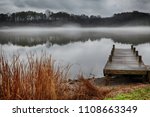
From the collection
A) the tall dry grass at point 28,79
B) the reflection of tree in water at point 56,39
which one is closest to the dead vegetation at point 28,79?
the tall dry grass at point 28,79

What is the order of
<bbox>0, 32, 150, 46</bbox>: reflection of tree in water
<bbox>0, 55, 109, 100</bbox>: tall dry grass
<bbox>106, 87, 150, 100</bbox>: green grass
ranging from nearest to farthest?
1. <bbox>0, 55, 109, 100</bbox>: tall dry grass
2. <bbox>106, 87, 150, 100</bbox>: green grass
3. <bbox>0, 32, 150, 46</bbox>: reflection of tree in water

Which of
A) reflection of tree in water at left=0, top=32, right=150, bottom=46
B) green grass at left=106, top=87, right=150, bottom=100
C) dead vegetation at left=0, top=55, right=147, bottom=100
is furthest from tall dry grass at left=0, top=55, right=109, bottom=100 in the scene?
reflection of tree in water at left=0, top=32, right=150, bottom=46

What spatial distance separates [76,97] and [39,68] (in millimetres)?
1083

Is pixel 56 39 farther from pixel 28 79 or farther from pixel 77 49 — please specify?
pixel 28 79

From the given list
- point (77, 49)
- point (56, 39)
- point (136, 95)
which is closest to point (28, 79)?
point (136, 95)

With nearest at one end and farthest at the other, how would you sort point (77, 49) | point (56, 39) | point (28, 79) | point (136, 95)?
point (28, 79)
point (136, 95)
point (77, 49)
point (56, 39)

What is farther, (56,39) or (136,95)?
(56,39)

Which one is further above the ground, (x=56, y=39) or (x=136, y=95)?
(x=136, y=95)

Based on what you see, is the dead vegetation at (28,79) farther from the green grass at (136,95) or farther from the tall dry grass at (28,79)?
the green grass at (136,95)

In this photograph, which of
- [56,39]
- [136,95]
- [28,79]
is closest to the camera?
[28,79]

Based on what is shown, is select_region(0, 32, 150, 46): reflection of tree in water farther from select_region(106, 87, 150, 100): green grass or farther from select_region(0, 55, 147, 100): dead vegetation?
select_region(0, 55, 147, 100): dead vegetation

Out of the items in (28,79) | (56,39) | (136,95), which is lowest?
(56,39)

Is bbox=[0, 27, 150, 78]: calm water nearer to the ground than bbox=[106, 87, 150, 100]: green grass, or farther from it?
nearer to the ground

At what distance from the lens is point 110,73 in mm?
9930
